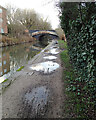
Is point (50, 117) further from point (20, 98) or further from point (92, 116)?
point (20, 98)

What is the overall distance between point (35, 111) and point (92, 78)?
1.67 meters

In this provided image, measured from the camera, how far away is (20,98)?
3.08m

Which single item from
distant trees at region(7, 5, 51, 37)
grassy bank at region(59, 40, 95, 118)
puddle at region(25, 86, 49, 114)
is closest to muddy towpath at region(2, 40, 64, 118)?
puddle at region(25, 86, 49, 114)

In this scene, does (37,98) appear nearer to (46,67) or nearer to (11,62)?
(46,67)

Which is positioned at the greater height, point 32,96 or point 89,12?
point 89,12

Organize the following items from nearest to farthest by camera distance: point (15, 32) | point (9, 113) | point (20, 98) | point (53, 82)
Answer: point (9, 113)
point (20, 98)
point (53, 82)
point (15, 32)

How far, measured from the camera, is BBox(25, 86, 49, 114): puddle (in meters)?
2.65

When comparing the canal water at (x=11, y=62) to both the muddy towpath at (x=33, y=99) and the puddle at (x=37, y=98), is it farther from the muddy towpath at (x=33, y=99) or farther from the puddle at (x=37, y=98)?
the puddle at (x=37, y=98)

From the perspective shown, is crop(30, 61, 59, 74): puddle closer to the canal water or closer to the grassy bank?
the canal water

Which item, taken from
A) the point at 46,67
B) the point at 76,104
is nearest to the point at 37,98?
the point at 76,104

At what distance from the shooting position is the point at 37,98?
3.06 metres

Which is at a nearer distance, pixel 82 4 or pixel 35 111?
pixel 35 111

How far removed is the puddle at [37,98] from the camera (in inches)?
104

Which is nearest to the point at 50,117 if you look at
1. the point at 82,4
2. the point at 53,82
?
the point at 53,82
